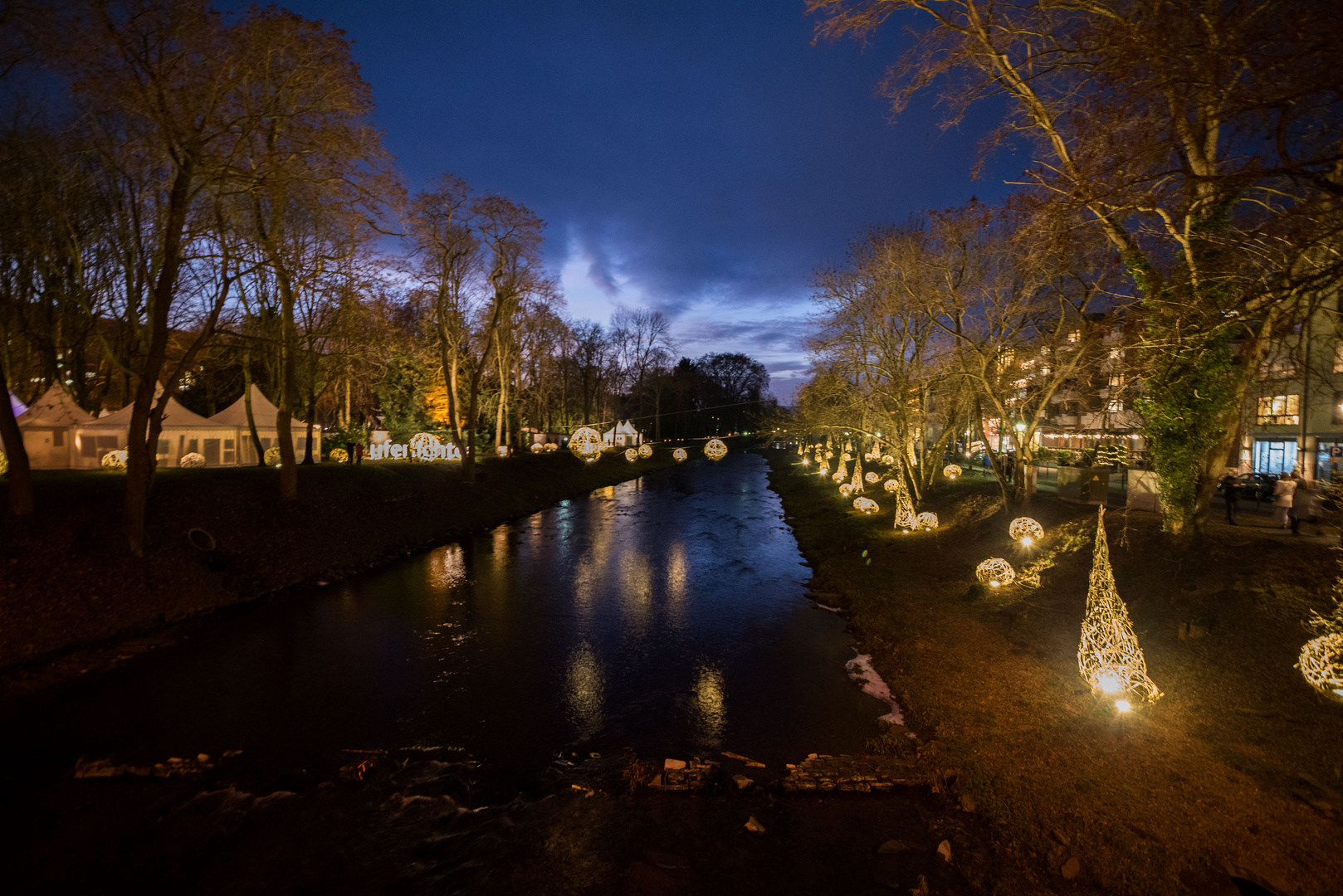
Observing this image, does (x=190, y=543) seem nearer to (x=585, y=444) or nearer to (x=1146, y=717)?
(x=1146, y=717)

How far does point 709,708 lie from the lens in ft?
26.0

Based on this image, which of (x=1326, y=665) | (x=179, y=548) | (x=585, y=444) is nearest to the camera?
(x=1326, y=665)

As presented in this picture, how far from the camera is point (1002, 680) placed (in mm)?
8109

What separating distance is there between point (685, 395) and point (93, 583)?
86389 millimetres

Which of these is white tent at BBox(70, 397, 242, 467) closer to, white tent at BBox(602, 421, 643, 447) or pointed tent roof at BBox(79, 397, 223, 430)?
pointed tent roof at BBox(79, 397, 223, 430)

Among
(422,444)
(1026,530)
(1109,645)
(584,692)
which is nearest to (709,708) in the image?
(584,692)

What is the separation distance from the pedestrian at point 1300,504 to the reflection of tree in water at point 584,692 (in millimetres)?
13082

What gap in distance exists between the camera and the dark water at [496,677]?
709cm

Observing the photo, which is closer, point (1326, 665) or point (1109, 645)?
point (1326, 665)

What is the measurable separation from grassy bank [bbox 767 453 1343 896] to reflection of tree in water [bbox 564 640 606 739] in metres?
3.89

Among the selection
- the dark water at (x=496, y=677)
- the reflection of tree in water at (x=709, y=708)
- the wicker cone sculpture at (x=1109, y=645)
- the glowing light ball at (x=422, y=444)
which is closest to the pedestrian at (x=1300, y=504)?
the wicker cone sculpture at (x=1109, y=645)

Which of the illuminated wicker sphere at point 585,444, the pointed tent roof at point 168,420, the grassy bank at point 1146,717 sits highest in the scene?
the pointed tent roof at point 168,420

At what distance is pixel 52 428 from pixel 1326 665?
31983 mm

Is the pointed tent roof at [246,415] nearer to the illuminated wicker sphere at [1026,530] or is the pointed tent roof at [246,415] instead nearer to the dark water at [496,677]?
the dark water at [496,677]
